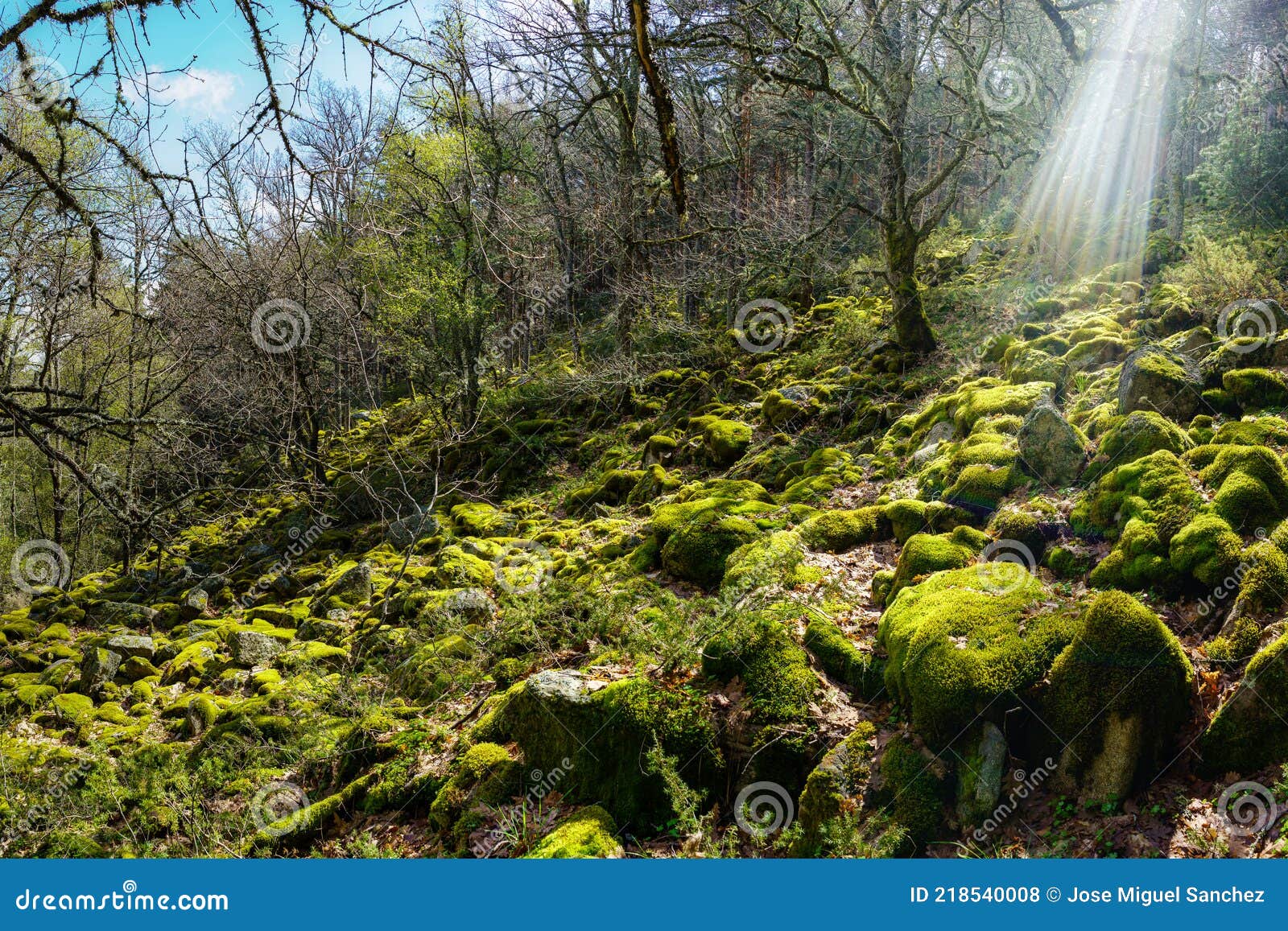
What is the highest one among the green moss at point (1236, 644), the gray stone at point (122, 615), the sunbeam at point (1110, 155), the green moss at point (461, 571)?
the sunbeam at point (1110, 155)

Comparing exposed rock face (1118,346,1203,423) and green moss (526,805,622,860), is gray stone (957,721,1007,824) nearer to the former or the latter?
green moss (526,805,622,860)

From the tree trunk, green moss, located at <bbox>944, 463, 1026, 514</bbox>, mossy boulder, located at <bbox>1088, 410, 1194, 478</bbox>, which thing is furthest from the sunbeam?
green moss, located at <bbox>944, 463, 1026, 514</bbox>

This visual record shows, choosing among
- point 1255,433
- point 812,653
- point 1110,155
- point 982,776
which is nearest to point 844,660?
point 812,653

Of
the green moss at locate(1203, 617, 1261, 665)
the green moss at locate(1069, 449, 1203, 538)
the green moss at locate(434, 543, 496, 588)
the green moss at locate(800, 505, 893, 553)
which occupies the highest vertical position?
the green moss at locate(1069, 449, 1203, 538)

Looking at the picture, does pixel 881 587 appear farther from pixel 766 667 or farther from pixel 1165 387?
pixel 1165 387

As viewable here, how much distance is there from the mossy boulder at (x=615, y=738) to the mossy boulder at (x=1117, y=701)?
1793 mm

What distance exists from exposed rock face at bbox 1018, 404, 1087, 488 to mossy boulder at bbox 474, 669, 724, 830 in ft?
12.0

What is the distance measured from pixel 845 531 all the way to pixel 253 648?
664 cm

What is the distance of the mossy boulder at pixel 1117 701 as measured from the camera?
3.67m

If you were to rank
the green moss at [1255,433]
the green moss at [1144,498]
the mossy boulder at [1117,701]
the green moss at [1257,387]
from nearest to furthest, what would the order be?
the mossy boulder at [1117,701] → the green moss at [1144,498] → the green moss at [1255,433] → the green moss at [1257,387]

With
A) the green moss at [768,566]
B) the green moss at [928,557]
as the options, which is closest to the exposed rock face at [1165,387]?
the green moss at [928,557]

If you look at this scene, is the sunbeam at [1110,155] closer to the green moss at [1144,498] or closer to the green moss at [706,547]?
the green moss at [1144,498]

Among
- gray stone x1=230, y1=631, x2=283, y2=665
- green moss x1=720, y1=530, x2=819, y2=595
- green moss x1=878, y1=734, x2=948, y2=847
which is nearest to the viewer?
green moss x1=878, y1=734, x2=948, y2=847

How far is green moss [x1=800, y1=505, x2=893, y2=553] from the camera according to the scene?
267 inches
